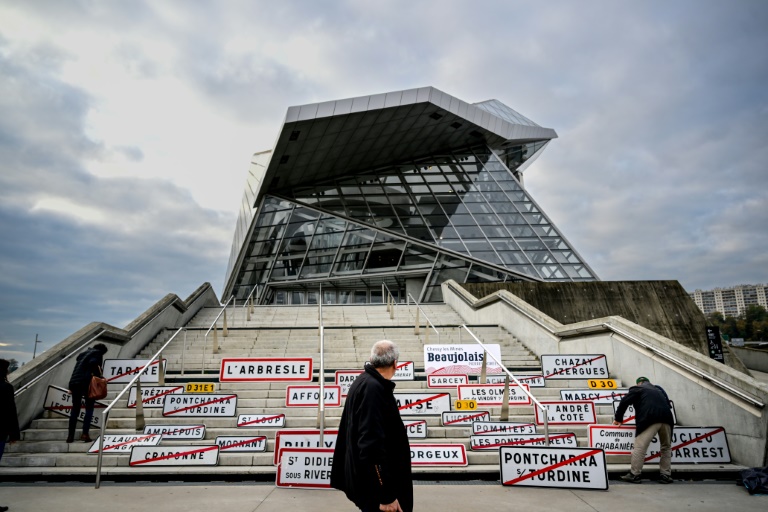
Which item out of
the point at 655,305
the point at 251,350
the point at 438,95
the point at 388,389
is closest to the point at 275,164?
the point at 438,95

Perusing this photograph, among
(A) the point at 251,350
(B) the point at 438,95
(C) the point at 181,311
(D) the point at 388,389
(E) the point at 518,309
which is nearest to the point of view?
(D) the point at 388,389

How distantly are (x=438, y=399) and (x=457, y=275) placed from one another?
16.3 m

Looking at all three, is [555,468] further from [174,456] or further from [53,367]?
[53,367]

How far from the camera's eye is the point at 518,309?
11.8m

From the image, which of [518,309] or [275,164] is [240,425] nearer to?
[518,309]

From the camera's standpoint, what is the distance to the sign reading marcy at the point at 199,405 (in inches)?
288

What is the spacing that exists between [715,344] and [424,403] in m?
9.30

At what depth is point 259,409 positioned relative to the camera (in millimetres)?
7516

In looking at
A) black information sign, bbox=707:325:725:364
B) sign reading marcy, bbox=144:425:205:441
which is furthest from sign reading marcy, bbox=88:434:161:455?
black information sign, bbox=707:325:725:364

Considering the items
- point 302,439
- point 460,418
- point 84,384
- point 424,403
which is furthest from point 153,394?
point 460,418

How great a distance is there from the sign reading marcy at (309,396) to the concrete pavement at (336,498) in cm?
197

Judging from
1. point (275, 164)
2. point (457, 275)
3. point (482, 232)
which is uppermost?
point (275, 164)

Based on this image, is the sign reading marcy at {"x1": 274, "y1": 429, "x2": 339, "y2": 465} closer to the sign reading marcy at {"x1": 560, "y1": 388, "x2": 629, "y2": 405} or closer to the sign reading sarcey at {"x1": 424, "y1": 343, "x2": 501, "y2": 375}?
the sign reading sarcey at {"x1": 424, "y1": 343, "x2": 501, "y2": 375}

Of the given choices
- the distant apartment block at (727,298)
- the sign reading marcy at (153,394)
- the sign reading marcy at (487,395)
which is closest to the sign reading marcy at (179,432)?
the sign reading marcy at (153,394)
